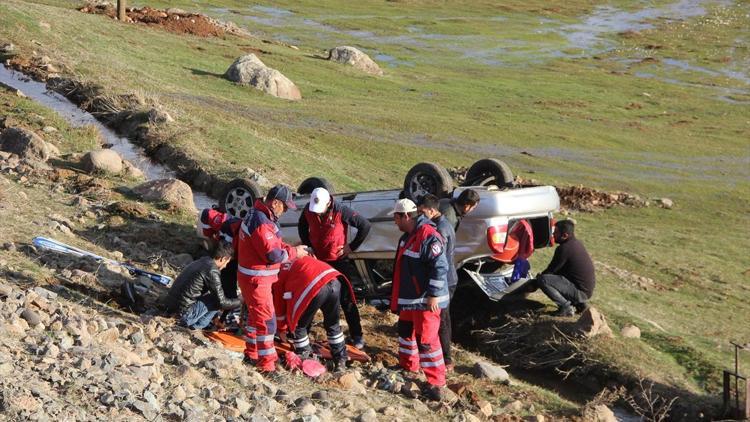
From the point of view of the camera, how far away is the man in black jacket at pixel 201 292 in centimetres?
1006

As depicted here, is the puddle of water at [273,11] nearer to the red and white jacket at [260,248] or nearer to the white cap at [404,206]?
the white cap at [404,206]

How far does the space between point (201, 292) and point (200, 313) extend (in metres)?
0.24

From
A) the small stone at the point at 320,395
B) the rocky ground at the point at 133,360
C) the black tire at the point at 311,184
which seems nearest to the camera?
the rocky ground at the point at 133,360

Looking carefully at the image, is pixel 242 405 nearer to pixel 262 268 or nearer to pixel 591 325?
pixel 262 268

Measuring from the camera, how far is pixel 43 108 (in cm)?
2052

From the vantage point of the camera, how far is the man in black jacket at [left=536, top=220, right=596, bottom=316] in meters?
12.5

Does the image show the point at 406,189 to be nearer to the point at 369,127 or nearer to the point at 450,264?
the point at 450,264

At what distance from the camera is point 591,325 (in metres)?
12.2

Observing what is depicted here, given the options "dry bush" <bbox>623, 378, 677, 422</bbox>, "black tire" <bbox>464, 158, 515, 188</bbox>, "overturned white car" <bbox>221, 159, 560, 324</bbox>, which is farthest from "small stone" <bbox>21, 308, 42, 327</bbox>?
"black tire" <bbox>464, 158, 515, 188</bbox>

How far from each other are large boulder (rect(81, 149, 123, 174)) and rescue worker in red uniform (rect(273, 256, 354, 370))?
7.71m

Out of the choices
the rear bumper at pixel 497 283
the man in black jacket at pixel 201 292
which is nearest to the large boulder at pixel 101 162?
the man in black jacket at pixel 201 292

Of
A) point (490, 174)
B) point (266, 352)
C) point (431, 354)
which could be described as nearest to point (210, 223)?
point (266, 352)

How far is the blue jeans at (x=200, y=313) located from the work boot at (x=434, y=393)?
2433mm

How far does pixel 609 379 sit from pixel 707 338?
3044mm
